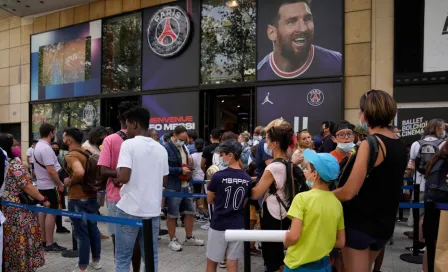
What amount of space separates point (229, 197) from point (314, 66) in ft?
25.1

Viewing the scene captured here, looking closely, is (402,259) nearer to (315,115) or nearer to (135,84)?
(315,115)

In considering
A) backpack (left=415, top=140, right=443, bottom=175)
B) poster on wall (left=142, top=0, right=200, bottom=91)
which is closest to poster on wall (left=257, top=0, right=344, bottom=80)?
poster on wall (left=142, top=0, right=200, bottom=91)

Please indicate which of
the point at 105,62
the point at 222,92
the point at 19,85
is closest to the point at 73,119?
the point at 105,62

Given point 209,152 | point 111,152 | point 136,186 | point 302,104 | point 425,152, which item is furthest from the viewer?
point 302,104

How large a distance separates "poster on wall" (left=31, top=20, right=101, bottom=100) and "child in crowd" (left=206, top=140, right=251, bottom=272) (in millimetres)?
11889

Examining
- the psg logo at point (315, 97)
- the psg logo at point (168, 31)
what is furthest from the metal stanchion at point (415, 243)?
the psg logo at point (168, 31)

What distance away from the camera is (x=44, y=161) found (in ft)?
19.0

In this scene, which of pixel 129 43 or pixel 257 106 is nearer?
pixel 257 106

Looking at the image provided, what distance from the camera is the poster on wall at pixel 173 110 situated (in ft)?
41.2

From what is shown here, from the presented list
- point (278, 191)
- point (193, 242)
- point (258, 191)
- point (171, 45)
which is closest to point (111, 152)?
point (258, 191)

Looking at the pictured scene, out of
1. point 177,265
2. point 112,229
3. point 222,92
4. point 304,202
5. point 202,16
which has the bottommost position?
point 177,265

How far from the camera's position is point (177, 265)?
5.39 m

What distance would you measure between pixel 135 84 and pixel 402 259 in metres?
10.8

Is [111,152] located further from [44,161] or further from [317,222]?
[317,222]
